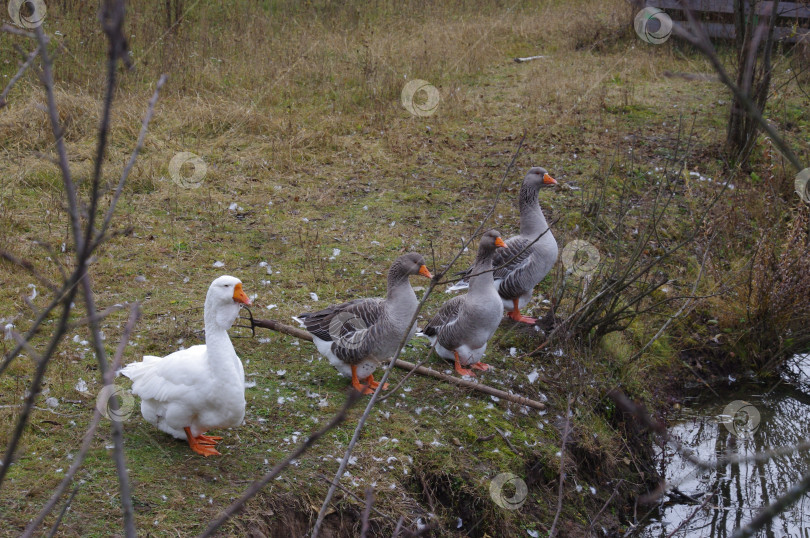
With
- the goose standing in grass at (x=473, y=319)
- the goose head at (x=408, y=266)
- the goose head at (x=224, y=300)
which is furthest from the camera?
the goose standing in grass at (x=473, y=319)

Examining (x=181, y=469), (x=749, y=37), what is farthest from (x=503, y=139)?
(x=181, y=469)

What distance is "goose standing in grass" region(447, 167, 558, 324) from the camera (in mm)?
6188

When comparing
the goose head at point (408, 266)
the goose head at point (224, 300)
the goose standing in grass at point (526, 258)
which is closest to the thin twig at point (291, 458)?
the goose head at point (224, 300)

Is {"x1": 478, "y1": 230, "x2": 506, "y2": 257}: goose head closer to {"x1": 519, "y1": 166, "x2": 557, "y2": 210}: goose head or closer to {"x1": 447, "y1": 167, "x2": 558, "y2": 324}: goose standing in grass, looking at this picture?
{"x1": 447, "y1": 167, "x2": 558, "y2": 324}: goose standing in grass

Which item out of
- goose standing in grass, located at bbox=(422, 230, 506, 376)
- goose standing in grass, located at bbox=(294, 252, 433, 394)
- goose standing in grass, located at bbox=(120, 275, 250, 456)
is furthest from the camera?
goose standing in grass, located at bbox=(422, 230, 506, 376)

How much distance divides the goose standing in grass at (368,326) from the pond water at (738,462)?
6.80 feet

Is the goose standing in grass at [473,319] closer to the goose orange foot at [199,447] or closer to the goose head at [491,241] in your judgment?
the goose head at [491,241]

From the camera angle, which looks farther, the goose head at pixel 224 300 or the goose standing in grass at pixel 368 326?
the goose standing in grass at pixel 368 326

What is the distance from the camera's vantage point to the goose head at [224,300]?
4.22m

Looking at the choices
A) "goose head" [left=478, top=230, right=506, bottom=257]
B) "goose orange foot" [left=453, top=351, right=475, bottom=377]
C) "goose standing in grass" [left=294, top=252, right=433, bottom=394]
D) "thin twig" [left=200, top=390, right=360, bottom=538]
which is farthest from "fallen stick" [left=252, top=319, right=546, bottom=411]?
"thin twig" [left=200, top=390, right=360, bottom=538]

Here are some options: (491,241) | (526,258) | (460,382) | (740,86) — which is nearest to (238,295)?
(460,382)

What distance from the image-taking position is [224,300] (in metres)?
4.26

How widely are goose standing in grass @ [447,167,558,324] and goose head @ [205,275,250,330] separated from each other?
6.98 feet

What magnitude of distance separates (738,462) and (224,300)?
3396 millimetres
